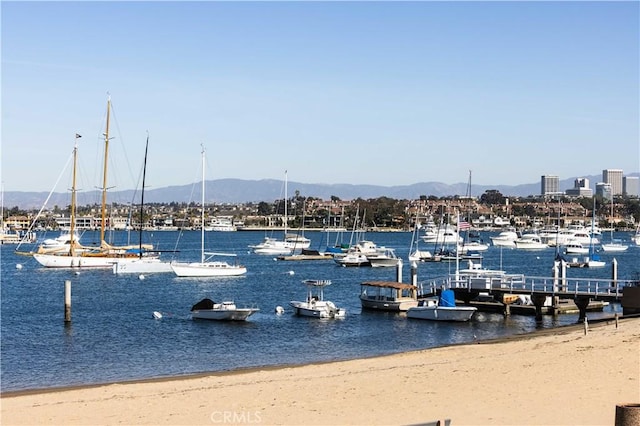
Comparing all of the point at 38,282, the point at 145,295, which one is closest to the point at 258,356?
the point at 145,295

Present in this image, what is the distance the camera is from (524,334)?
43.9 meters

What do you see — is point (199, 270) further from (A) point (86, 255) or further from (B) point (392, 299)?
(B) point (392, 299)

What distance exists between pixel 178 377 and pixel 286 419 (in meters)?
11.8

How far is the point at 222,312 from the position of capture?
49219 millimetres

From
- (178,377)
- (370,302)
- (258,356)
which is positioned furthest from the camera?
(370,302)

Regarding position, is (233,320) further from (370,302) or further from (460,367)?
(460,367)

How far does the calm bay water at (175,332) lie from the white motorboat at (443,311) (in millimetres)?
557

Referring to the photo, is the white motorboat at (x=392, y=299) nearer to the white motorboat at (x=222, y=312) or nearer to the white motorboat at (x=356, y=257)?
the white motorboat at (x=222, y=312)

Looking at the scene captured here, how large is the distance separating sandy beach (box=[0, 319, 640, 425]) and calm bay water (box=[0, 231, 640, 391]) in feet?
16.2

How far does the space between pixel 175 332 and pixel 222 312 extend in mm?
3573

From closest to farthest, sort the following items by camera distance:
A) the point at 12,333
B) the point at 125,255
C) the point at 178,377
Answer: the point at 178,377
the point at 12,333
the point at 125,255

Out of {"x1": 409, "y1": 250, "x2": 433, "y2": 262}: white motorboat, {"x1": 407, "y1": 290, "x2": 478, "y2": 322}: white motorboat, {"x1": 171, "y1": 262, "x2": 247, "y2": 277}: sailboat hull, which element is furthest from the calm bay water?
{"x1": 409, "y1": 250, "x2": 433, "y2": 262}: white motorboat

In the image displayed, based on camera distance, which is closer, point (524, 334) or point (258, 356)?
point (258, 356)

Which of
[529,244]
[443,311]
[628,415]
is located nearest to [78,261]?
[443,311]
